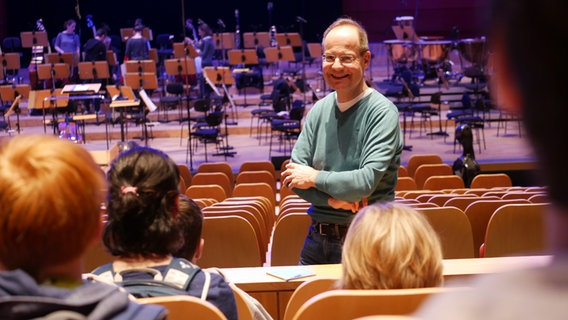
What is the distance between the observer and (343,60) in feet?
10.6

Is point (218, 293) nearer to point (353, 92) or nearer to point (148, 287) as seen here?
point (148, 287)

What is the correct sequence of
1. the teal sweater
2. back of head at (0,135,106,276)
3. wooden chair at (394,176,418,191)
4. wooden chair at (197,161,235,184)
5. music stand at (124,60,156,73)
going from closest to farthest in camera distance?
back of head at (0,135,106,276)
the teal sweater
wooden chair at (394,176,418,191)
wooden chair at (197,161,235,184)
music stand at (124,60,156,73)

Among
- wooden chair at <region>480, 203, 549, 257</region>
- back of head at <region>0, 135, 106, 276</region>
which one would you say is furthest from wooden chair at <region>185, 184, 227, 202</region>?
back of head at <region>0, 135, 106, 276</region>

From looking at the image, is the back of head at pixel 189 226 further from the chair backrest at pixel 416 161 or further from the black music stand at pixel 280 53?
the black music stand at pixel 280 53

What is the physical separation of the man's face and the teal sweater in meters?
0.10

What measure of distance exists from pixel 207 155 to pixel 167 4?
10.6 m

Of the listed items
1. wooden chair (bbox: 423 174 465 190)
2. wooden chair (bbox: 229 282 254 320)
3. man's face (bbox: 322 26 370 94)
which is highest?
man's face (bbox: 322 26 370 94)

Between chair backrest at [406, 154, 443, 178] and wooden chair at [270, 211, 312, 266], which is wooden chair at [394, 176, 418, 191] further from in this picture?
wooden chair at [270, 211, 312, 266]

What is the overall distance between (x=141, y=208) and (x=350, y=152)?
52.0 inches

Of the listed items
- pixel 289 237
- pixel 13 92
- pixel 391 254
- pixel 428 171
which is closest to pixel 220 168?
pixel 428 171

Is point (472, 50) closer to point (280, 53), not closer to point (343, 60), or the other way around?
point (280, 53)

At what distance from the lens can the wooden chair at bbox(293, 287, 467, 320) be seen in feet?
6.13

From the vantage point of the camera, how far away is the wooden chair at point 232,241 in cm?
436

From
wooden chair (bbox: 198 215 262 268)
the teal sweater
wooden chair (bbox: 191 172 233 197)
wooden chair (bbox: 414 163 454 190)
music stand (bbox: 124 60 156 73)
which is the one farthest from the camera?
music stand (bbox: 124 60 156 73)
